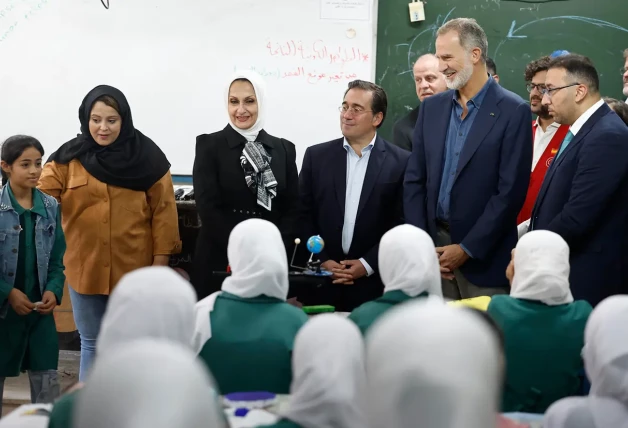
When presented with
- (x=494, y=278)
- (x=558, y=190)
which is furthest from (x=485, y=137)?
(x=494, y=278)

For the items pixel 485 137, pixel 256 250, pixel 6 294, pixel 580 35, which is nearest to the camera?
pixel 256 250

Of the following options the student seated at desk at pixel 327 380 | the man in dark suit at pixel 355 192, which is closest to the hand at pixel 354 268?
the man in dark suit at pixel 355 192

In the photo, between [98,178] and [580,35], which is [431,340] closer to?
[98,178]

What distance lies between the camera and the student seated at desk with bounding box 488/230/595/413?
8.30 feet

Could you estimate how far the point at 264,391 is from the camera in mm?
2389

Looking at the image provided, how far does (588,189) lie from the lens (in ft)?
11.2

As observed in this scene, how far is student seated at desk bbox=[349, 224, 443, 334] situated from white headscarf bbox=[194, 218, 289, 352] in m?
0.29

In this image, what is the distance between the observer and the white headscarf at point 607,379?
181 cm

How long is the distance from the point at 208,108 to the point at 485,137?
2.39m

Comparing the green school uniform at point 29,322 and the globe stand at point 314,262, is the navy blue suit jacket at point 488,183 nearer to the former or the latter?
the globe stand at point 314,262

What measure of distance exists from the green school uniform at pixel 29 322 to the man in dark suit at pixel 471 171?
1.68 metres

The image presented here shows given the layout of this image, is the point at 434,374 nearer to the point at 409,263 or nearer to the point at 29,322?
the point at 409,263

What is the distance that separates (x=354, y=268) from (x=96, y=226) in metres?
1.28

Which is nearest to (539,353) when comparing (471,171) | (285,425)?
(285,425)
